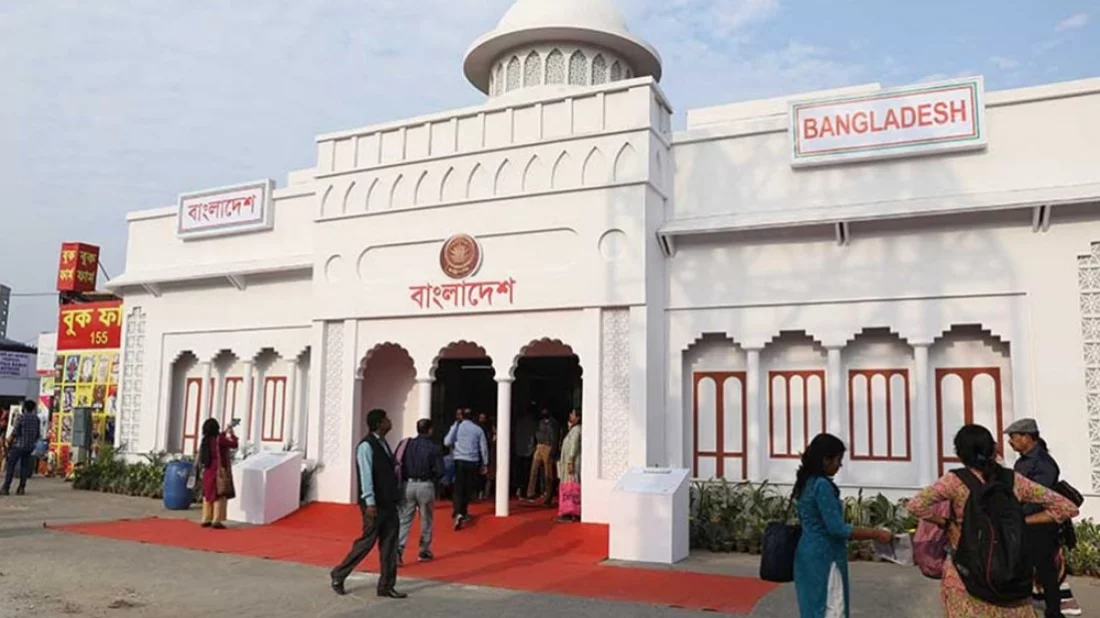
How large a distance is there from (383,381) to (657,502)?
19.9 ft

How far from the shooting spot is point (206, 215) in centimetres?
1575

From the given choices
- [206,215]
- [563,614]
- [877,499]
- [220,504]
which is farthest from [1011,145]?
[206,215]

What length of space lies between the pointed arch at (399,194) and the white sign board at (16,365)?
1024 inches

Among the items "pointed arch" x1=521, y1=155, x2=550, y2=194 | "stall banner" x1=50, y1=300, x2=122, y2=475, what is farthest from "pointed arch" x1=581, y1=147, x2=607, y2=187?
"stall banner" x1=50, y1=300, x2=122, y2=475

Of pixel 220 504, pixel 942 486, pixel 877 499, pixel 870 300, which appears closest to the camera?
pixel 942 486

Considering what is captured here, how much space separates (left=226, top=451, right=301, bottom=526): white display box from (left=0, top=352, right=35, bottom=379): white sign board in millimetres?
24960

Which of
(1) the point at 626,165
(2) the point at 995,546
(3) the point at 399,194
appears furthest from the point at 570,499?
(2) the point at 995,546

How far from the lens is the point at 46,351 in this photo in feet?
75.0

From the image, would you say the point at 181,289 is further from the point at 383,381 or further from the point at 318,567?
the point at 318,567

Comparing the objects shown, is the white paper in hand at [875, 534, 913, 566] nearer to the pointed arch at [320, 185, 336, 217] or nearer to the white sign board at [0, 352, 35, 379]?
the pointed arch at [320, 185, 336, 217]

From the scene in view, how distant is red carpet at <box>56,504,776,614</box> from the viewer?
25.5ft

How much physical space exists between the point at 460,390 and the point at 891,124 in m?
7.80

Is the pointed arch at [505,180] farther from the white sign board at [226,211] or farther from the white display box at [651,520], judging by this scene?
the white sign board at [226,211]

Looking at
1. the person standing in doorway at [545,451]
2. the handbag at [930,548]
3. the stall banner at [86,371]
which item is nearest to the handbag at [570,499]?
the person standing in doorway at [545,451]
